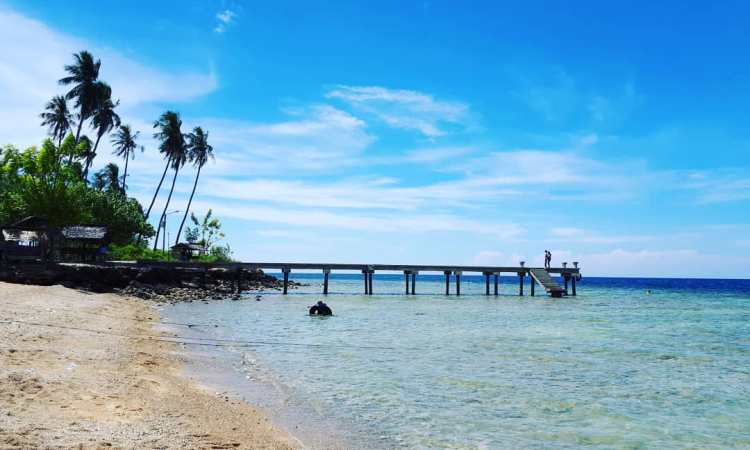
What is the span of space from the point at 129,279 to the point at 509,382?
3508cm

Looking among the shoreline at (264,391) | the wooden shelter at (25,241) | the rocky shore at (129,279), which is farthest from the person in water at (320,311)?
the wooden shelter at (25,241)

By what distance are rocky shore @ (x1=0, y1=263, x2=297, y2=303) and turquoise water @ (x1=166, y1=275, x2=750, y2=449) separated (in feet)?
41.0

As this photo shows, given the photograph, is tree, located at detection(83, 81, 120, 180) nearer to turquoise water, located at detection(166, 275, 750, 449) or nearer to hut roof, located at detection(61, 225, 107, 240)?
hut roof, located at detection(61, 225, 107, 240)

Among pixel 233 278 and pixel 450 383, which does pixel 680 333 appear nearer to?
pixel 450 383

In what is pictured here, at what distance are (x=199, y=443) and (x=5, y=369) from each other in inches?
163

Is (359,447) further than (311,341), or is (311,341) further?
(311,341)

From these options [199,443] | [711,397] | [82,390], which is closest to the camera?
[199,443]

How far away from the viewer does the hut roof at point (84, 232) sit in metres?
47.0

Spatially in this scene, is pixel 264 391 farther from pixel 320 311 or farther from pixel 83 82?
pixel 83 82

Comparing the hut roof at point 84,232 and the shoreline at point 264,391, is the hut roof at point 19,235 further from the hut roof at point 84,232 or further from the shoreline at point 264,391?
the shoreline at point 264,391

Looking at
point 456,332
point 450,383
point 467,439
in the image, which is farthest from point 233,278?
point 467,439

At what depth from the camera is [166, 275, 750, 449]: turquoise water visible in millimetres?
8930

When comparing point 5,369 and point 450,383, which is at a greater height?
point 5,369

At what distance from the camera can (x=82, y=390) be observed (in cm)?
827
